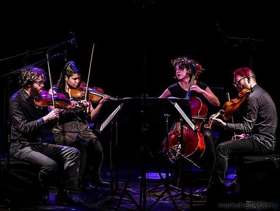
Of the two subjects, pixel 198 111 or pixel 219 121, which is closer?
pixel 219 121

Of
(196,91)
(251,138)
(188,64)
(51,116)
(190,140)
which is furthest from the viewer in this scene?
(188,64)

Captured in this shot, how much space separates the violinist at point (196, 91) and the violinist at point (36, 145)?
184cm

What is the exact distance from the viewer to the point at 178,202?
15.2 ft

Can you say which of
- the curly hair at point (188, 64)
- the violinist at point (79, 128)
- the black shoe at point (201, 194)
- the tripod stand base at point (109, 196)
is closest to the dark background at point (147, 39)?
the curly hair at point (188, 64)

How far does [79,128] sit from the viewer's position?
5.32 metres

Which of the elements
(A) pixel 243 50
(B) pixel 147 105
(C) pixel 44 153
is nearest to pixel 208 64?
(A) pixel 243 50

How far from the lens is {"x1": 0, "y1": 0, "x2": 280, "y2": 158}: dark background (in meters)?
6.65

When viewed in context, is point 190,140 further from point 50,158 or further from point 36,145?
point 36,145

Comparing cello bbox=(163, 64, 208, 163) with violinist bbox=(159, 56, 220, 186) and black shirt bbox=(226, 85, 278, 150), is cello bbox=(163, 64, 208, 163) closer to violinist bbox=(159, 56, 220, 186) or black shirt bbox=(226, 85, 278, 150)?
violinist bbox=(159, 56, 220, 186)

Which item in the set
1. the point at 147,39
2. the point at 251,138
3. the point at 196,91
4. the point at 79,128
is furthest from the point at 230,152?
the point at 147,39

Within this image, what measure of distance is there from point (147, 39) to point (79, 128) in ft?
7.07

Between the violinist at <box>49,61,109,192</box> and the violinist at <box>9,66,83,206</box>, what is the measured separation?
0.45m

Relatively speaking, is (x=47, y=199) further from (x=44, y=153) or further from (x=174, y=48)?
(x=174, y=48)

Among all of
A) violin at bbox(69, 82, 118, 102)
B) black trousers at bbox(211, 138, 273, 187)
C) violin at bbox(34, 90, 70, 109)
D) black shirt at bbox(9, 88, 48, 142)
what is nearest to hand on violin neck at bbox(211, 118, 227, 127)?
black trousers at bbox(211, 138, 273, 187)
